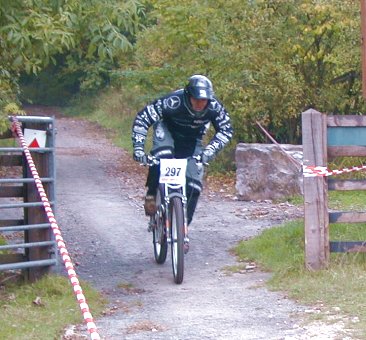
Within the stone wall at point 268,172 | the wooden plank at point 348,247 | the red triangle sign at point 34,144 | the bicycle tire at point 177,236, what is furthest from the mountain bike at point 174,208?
the stone wall at point 268,172

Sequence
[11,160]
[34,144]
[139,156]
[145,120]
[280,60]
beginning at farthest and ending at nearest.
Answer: [280,60]
[145,120]
[139,156]
[11,160]
[34,144]

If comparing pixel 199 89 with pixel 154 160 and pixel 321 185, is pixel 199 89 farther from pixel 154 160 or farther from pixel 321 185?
pixel 321 185

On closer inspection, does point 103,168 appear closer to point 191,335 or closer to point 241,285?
point 241,285

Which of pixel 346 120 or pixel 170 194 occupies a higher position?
pixel 346 120

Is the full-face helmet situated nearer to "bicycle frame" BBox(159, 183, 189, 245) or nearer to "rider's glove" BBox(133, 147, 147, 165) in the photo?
"rider's glove" BBox(133, 147, 147, 165)

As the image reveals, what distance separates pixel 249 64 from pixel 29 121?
26.6 feet

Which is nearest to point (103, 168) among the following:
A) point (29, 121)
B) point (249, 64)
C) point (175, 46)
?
point (175, 46)

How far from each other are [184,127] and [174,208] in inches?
36.7

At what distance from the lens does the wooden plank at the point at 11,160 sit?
8.58m

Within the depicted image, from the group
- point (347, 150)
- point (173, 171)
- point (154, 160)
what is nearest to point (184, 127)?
point (154, 160)

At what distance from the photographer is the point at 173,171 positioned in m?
8.77

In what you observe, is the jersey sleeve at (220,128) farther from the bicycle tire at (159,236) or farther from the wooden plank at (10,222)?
the wooden plank at (10,222)

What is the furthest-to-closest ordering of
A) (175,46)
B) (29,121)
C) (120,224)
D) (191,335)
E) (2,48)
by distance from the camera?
(175,46), (120,224), (2,48), (29,121), (191,335)

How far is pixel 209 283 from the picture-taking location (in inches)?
337
